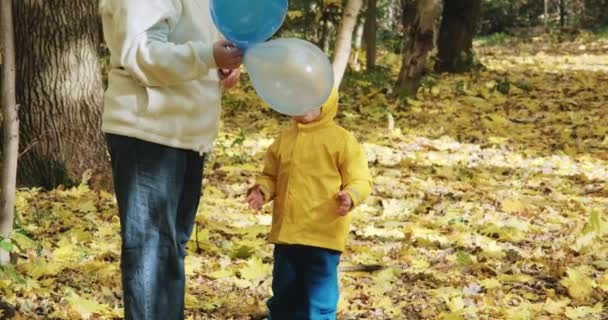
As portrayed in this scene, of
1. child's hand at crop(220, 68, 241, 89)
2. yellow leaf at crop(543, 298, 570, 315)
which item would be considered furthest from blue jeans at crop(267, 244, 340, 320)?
yellow leaf at crop(543, 298, 570, 315)

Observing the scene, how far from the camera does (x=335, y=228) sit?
312 centimetres

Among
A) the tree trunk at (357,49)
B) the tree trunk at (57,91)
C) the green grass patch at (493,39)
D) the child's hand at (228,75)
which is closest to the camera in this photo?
the child's hand at (228,75)

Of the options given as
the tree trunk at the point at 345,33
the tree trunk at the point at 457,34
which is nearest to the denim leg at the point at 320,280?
the tree trunk at the point at 345,33

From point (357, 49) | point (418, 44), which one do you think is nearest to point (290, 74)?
point (418, 44)

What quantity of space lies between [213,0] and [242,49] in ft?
0.55

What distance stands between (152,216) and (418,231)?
114 inches

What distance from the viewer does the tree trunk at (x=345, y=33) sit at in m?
7.58

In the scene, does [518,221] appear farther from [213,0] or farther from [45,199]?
[213,0]

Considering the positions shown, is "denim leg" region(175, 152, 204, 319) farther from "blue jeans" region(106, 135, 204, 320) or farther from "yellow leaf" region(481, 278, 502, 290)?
"yellow leaf" region(481, 278, 502, 290)

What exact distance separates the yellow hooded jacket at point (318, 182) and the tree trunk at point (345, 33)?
14.3 feet

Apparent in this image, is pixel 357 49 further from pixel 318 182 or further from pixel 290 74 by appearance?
pixel 290 74

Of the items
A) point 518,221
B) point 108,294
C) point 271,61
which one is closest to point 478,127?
point 518,221

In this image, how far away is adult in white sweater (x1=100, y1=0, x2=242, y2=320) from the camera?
2.34m

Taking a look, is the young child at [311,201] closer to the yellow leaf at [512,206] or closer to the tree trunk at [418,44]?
the yellow leaf at [512,206]
